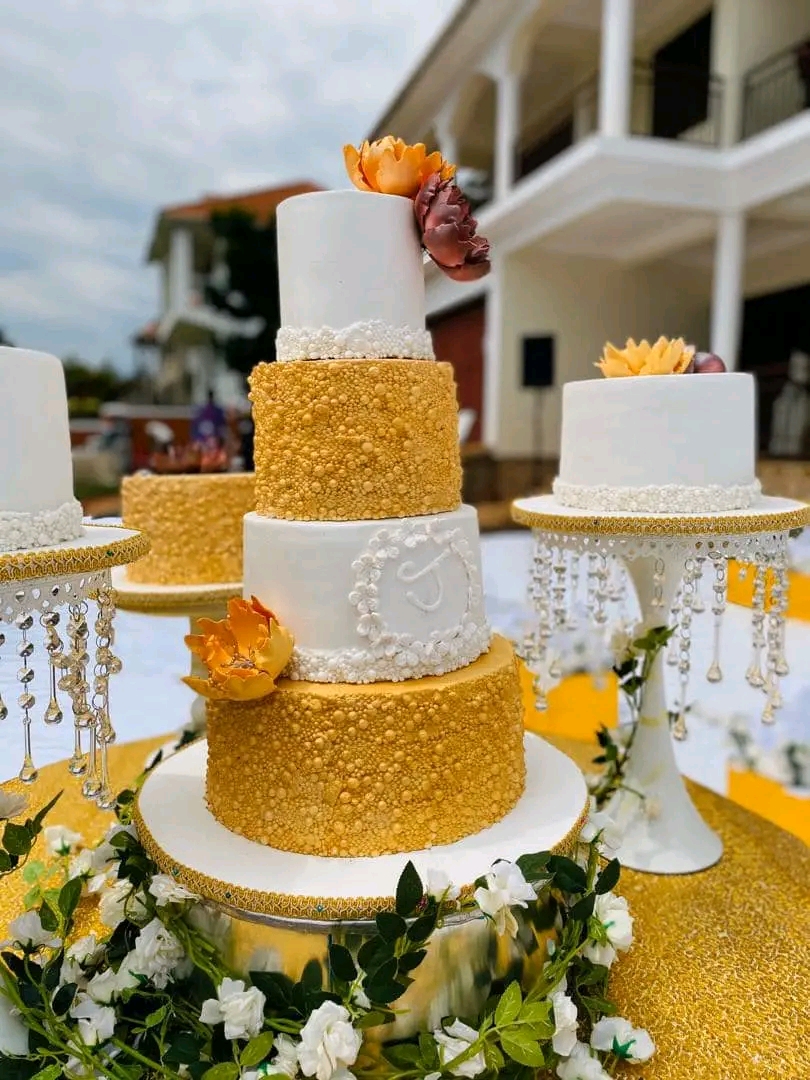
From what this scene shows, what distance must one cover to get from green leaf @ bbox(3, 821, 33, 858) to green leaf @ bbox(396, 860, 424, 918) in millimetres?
710

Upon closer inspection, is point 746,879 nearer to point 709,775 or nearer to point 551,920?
point 551,920

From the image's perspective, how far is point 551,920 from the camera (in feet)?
5.20

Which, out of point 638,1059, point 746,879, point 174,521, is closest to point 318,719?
point 638,1059

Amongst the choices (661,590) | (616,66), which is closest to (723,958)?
(661,590)

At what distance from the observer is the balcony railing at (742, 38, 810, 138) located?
7277mm

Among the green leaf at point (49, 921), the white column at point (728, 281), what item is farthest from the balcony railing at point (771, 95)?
the green leaf at point (49, 921)

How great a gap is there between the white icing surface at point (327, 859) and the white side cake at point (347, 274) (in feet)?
3.18

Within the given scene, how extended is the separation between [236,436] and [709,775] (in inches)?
96.7

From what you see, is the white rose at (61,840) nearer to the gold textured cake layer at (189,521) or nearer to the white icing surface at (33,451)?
the gold textured cake layer at (189,521)

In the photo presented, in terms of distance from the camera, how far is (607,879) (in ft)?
5.03

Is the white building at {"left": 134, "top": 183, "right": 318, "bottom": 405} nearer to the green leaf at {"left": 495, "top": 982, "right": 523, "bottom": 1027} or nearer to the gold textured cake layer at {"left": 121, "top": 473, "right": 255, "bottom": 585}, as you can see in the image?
the gold textured cake layer at {"left": 121, "top": 473, "right": 255, "bottom": 585}

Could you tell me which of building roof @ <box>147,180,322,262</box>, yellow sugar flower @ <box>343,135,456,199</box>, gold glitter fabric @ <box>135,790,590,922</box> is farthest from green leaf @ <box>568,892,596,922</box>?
building roof @ <box>147,180,322,262</box>

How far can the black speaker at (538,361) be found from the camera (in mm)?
8602

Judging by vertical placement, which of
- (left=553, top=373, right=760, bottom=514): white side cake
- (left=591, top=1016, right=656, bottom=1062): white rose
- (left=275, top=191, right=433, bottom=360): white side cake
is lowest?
(left=591, top=1016, right=656, bottom=1062): white rose
